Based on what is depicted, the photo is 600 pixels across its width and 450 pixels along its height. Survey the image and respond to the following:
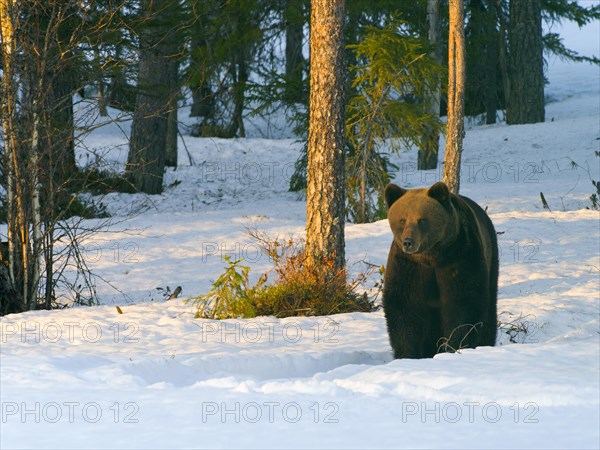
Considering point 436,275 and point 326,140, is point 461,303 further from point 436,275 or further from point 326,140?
point 326,140

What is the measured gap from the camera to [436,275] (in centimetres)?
698

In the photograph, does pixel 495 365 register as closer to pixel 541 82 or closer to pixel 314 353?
pixel 314 353

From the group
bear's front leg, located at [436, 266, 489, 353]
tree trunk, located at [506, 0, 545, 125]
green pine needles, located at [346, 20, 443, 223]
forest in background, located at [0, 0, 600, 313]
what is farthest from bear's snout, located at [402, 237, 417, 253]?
tree trunk, located at [506, 0, 545, 125]

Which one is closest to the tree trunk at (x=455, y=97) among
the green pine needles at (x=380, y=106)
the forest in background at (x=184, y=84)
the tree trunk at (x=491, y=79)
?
the forest in background at (x=184, y=84)

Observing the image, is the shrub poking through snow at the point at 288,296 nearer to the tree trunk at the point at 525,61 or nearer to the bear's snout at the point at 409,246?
the bear's snout at the point at 409,246

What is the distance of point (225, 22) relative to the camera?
21.6 metres

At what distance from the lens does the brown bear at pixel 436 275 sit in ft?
22.4

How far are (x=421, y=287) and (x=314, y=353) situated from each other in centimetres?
108

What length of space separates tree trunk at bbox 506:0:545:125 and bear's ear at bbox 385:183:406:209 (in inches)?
842

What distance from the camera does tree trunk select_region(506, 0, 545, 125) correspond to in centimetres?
2697

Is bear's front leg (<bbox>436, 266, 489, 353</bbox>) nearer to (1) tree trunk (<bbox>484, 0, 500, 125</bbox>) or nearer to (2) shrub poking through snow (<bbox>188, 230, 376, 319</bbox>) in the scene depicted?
(2) shrub poking through snow (<bbox>188, 230, 376, 319</bbox>)

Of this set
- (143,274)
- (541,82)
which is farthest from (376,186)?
(541,82)

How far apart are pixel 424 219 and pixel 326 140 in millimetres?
3923

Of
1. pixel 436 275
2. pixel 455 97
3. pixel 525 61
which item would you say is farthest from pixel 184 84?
pixel 525 61
